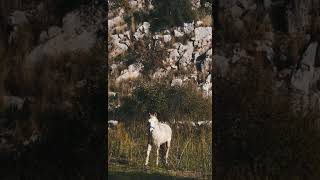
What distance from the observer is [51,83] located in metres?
5.32

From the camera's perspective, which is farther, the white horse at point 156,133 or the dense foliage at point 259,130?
the white horse at point 156,133

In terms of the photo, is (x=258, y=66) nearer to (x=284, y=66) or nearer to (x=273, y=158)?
(x=284, y=66)

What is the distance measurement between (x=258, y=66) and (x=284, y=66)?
195 mm

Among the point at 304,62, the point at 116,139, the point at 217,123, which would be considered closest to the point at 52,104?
the point at 217,123

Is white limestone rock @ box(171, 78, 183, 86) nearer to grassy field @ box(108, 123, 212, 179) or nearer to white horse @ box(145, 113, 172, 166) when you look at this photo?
grassy field @ box(108, 123, 212, 179)

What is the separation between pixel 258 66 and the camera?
5.36 meters

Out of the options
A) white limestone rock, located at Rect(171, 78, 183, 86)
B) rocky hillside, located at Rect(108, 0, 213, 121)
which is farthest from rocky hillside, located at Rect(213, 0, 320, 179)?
white limestone rock, located at Rect(171, 78, 183, 86)

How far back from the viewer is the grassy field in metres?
11.9

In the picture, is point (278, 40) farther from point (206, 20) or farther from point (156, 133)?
point (206, 20)

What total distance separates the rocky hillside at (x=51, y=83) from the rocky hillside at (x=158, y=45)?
11993mm

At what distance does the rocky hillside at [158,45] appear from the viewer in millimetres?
18609

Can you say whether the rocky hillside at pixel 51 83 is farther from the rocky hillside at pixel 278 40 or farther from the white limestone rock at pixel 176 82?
the white limestone rock at pixel 176 82

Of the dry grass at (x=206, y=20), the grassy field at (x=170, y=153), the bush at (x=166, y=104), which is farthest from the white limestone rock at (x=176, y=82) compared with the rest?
the grassy field at (x=170, y=153)

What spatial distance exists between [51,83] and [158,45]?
48.0 feet
